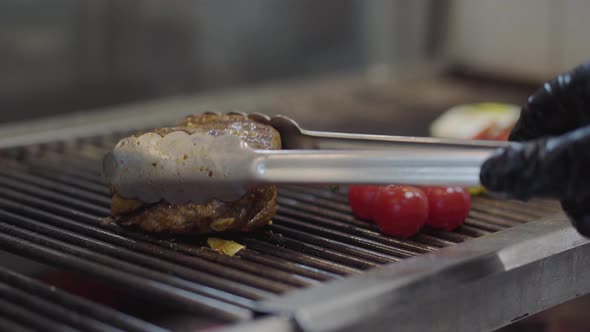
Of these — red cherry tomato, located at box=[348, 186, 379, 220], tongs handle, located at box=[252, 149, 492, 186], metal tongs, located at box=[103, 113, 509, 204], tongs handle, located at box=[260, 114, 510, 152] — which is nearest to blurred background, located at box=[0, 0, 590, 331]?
red cherry tomato, located at box=[348, 186, 379, 220]

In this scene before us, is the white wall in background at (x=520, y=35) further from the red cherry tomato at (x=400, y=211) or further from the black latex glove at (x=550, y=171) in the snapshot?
the black latex glove at (x=550, y=171)

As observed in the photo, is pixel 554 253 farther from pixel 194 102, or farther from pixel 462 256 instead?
pixel 194 102

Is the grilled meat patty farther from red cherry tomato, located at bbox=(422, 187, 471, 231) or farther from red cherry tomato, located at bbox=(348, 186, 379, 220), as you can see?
red cherry tomato, located at bbox=(422, 187, 471, 231)

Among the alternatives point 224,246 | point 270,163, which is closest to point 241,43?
point 224,246

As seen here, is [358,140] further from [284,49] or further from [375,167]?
[284,49]

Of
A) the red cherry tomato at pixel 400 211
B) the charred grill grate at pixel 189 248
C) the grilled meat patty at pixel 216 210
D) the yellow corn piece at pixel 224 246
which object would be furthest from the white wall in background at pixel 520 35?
the yellow corn piece at pixel 224 246

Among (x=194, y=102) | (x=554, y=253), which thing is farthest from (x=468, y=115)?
(x=554, y=253)
